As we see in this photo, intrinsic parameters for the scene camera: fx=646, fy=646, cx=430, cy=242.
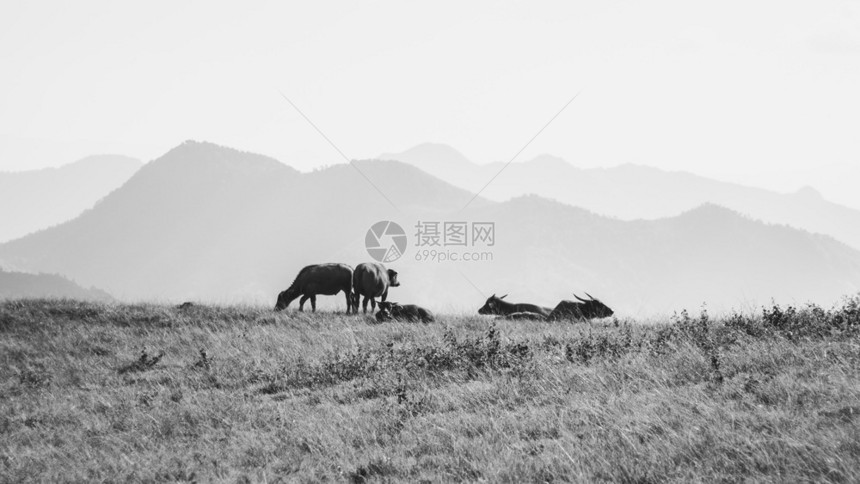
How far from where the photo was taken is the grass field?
647 centimetres

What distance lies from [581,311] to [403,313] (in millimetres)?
5629

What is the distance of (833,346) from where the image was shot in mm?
9383

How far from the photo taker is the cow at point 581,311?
1992 centimetres

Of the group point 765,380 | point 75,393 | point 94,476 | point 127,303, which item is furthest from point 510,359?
point 127,303

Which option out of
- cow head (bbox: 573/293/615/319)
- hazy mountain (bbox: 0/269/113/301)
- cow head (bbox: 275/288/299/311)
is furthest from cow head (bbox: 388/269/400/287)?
hazy mountain (bbox: 0/269/113/301)

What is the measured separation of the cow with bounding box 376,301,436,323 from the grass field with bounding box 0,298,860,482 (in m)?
3.74

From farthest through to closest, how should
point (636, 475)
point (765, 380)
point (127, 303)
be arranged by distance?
point (127, 303) → point (765, 380) → point (636, 475)

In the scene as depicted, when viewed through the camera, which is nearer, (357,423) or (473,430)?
(473,430)

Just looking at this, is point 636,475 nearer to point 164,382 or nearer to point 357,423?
point 357,423

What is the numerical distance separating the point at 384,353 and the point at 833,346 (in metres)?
7.47

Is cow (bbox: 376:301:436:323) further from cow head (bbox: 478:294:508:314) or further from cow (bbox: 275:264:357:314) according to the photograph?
cow head (bbox: 478:294:508:314)

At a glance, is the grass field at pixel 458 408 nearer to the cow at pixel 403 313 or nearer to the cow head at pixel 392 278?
the cow at pixel 403 313

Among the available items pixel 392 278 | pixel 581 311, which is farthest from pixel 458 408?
pixel 392 278

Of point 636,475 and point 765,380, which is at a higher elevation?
point 765,380
